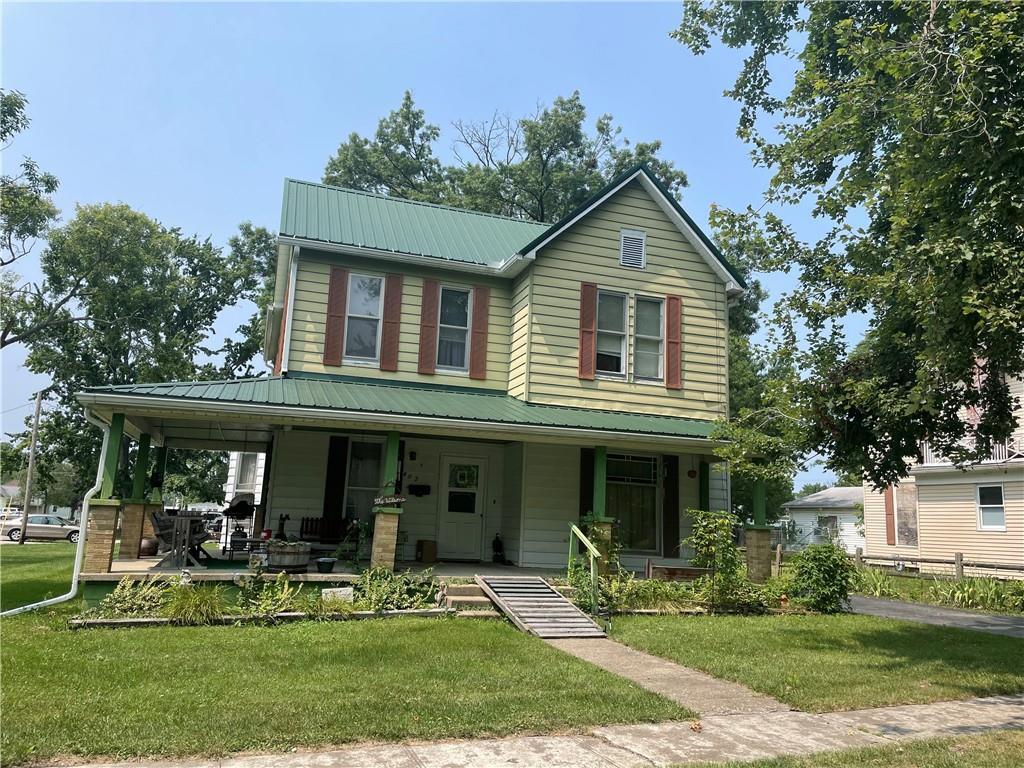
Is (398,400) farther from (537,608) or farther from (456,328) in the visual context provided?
(537,608)

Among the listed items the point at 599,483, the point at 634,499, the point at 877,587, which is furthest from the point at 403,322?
the point at 877,587

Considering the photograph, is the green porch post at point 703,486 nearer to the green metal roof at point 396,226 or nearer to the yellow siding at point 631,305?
the yellow siding at point 631,305

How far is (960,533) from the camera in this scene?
942 inches

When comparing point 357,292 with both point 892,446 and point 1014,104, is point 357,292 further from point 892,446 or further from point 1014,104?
point 1014,104

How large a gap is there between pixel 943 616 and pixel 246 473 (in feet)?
60.7

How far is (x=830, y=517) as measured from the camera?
148ft

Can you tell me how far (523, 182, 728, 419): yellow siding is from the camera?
46.8ft

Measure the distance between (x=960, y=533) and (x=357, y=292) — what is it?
21.3m

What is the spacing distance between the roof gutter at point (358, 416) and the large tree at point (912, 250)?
2.13 meters

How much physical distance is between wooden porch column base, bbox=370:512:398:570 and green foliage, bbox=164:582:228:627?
229 centimetres

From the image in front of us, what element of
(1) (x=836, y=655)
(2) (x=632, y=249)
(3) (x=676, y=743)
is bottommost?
(3) (x=676, y=743)

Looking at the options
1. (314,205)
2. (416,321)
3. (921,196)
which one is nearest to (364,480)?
(416,321)

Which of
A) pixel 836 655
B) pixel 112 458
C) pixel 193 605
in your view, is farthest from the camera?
pixel 112 458

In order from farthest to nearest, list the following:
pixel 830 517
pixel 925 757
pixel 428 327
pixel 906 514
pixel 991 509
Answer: pixel 830 517, pixel 906 514, pixel 991 509, pixel 428 327, pixel 925 757
